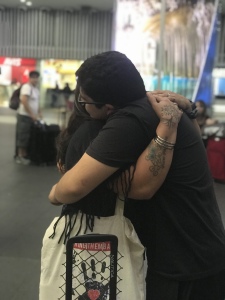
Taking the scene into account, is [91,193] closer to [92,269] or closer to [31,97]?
[92,269]

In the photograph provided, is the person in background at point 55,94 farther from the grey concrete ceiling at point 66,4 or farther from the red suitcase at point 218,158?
the red suitcase at point 218,158

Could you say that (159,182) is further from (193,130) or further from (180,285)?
(180,285)

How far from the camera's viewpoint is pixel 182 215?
1318 millimetres

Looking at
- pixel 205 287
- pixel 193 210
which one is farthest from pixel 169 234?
pixel 205 287

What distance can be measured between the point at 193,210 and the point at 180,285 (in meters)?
0.27

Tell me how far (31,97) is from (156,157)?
20.2 feet

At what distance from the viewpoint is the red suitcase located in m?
6.18

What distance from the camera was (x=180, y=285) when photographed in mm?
1360

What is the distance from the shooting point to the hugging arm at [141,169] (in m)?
1.21

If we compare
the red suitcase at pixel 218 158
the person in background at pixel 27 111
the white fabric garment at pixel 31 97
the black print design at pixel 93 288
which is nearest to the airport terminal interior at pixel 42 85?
the red suitcase at pixel 218 158

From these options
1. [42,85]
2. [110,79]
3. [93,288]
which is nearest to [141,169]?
[110,79]

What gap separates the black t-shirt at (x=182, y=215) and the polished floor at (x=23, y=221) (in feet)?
5.46

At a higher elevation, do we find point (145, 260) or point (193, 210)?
point (193, 210)

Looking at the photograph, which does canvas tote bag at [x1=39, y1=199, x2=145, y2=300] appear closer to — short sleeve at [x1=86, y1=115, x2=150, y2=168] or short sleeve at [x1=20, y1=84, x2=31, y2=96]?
short sleeve at [x1=86, y1=115, x2=150, y2=168]
